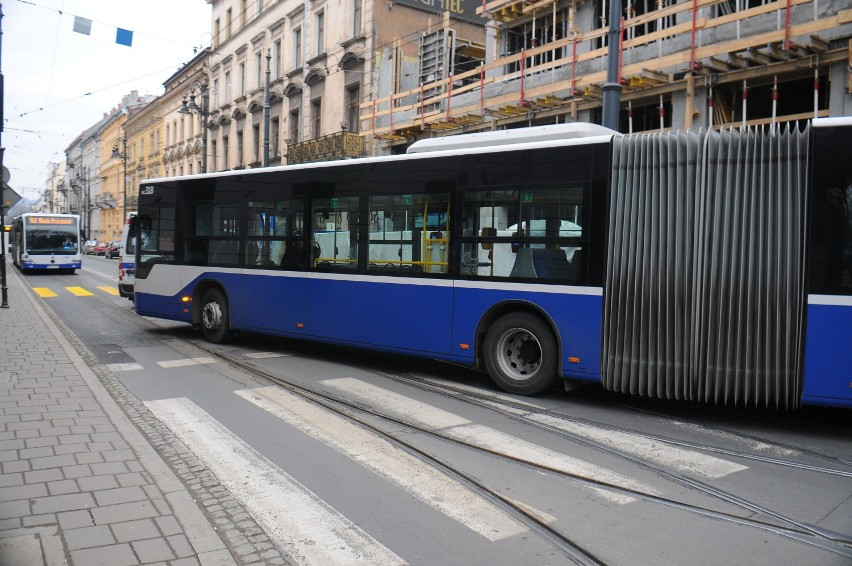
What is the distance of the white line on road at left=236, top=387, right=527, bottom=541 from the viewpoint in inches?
169

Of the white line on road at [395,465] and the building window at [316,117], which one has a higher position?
the building window at [316,117]

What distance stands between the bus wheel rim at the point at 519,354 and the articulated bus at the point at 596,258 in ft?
0.05

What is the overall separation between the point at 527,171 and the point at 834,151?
114 inches

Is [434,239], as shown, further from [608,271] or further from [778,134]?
[778,134]

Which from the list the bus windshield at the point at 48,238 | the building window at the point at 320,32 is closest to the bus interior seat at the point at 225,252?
the building window at the point at 320,32

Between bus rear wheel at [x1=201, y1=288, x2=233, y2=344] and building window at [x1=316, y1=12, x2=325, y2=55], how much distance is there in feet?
70.9

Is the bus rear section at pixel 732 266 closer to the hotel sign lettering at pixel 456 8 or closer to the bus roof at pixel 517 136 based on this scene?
the bus roof at pixel 517 136

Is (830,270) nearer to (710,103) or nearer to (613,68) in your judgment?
(613,68)

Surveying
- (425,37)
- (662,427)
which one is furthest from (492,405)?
(425,37)

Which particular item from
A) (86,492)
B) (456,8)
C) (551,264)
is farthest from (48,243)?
(86,492)

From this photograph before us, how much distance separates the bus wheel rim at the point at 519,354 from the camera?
7.89 metres

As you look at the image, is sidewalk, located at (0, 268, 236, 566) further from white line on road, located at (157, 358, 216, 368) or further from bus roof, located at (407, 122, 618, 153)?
bus roof, located at (407, 122, 618, 153)

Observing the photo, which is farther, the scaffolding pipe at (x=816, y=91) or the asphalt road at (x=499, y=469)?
the scaffolding pipe at (x=816, y=91)

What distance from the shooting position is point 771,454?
226 inches
